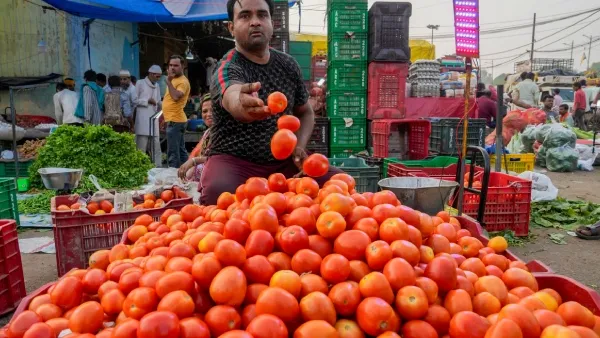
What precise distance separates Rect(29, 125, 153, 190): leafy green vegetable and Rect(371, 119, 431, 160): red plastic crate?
4.25 meters

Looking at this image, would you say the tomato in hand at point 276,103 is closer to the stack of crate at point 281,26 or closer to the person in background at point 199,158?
the person in background at point 199,158

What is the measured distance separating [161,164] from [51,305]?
8983 mm

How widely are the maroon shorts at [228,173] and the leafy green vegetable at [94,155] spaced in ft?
15.8

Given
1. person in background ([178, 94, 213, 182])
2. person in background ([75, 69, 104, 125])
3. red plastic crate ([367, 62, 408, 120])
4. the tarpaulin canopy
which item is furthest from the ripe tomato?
person in background ([75, 69, 104, 125])

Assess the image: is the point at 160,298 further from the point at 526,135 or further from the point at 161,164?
the point at 526,135

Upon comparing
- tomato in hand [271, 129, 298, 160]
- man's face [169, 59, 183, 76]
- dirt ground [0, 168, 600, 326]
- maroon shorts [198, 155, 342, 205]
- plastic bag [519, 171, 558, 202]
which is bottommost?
dirt ground [0, 168, 600, 326]

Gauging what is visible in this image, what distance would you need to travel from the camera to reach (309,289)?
162 cm

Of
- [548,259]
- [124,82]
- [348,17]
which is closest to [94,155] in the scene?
[124,82]

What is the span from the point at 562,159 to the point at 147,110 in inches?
377

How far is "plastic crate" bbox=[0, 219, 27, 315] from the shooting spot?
340cm

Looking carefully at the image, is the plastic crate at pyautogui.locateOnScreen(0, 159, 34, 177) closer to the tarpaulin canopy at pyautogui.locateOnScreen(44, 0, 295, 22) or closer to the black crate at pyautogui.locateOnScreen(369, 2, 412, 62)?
the tarpaulin canopy at pyautogui.locateOnScreen(44, 0, 295, 22)

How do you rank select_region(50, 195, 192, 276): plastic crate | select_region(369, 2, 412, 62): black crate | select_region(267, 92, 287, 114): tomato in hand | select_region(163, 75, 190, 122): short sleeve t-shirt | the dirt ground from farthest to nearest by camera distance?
select_region(163, 75, 190, 122): short sleeve t-shirt, select_region(369, 2, 412, 62): black crate, the dirt ground, select_region(50, 195, 192, 276): plastic crate, select_region(267, 92, 287, 114): tomato in hand

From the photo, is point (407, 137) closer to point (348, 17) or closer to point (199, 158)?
point (348, 17)

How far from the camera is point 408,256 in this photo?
68.4 inches
